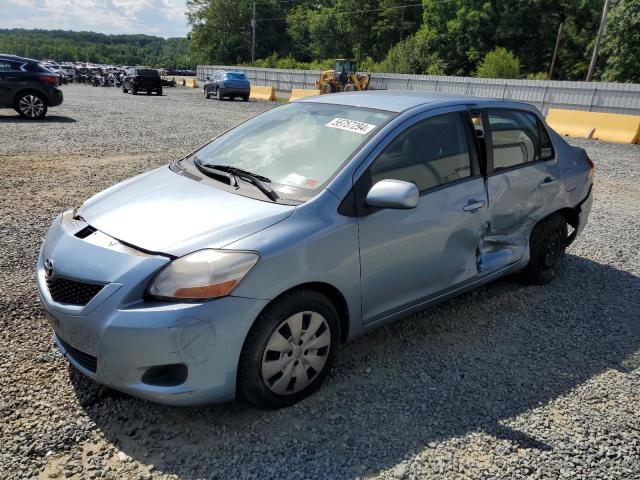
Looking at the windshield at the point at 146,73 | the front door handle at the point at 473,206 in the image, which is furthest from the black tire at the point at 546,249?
the windshield at the point at 146,73

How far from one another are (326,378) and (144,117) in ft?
51.8

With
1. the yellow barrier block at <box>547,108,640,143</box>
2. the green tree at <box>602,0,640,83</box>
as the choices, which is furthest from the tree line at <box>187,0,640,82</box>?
the yellow barrier block at <box>547,108,640,143</box>

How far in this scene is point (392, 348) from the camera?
3527 millimetres

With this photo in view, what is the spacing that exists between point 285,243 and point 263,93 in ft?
95.2

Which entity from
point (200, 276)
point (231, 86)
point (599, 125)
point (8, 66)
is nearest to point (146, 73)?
point (231, 86)

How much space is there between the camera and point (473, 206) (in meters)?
3.60

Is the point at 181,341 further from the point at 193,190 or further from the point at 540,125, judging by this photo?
Result: the point at 540,125

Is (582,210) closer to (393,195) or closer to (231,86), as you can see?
(393,195)

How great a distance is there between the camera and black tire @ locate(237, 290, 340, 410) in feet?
8.37

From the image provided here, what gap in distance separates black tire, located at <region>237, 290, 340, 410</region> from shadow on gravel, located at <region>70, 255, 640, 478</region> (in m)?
0.11

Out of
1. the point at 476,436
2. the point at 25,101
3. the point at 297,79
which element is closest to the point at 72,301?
the point at 476,436

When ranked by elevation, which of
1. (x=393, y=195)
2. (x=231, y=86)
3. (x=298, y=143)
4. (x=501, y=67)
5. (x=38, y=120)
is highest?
(x=501, y=67)

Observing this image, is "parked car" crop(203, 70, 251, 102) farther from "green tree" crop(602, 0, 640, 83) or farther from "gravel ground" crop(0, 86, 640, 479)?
"green tree" crop(602, 0, 640, 83)

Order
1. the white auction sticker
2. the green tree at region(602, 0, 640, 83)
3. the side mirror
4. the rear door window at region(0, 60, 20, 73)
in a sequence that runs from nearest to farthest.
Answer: the side mirror → the white auction sticker → the rear door window at region(0, 60, 20, 73) → the green tree at region(602, 0, 640, 83)
